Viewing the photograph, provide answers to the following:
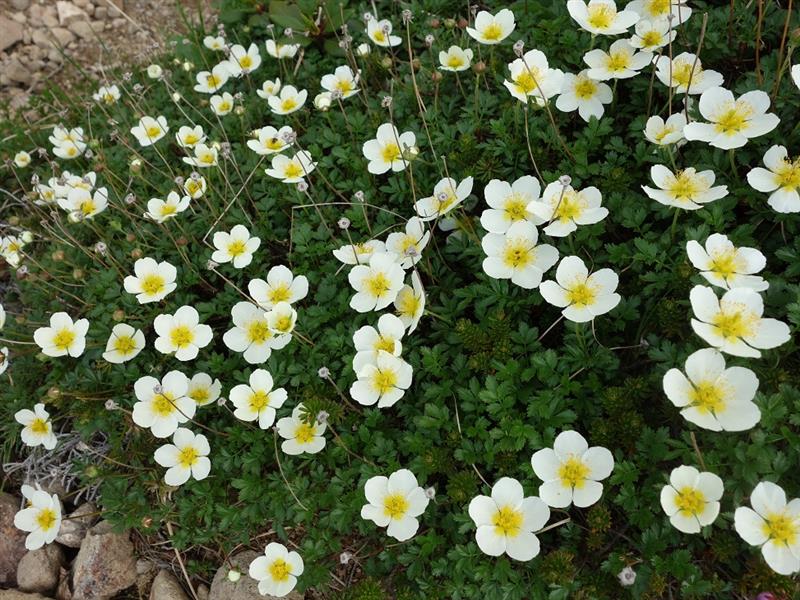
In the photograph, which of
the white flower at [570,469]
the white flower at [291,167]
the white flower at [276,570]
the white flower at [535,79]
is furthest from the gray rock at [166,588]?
the white flower at [535,79]

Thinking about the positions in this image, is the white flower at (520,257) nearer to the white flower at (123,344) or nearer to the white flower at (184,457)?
the white flower at (184,457)

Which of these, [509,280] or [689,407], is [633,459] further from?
[509,280]

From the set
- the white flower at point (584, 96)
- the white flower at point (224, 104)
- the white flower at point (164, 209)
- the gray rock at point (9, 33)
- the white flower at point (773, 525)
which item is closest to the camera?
the white flower at point (773, 525)

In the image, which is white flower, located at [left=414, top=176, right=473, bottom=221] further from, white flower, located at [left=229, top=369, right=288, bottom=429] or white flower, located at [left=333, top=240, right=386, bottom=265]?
white flower, located at [left=229, top=369, right=288, bottom=429]

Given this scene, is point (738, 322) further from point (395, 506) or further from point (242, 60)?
point (242, 60)

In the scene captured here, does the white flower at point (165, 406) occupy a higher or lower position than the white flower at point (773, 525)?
lower

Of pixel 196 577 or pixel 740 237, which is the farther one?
pixel 196 577

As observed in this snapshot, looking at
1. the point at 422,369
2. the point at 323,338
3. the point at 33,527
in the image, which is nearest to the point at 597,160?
the point at 422,369
